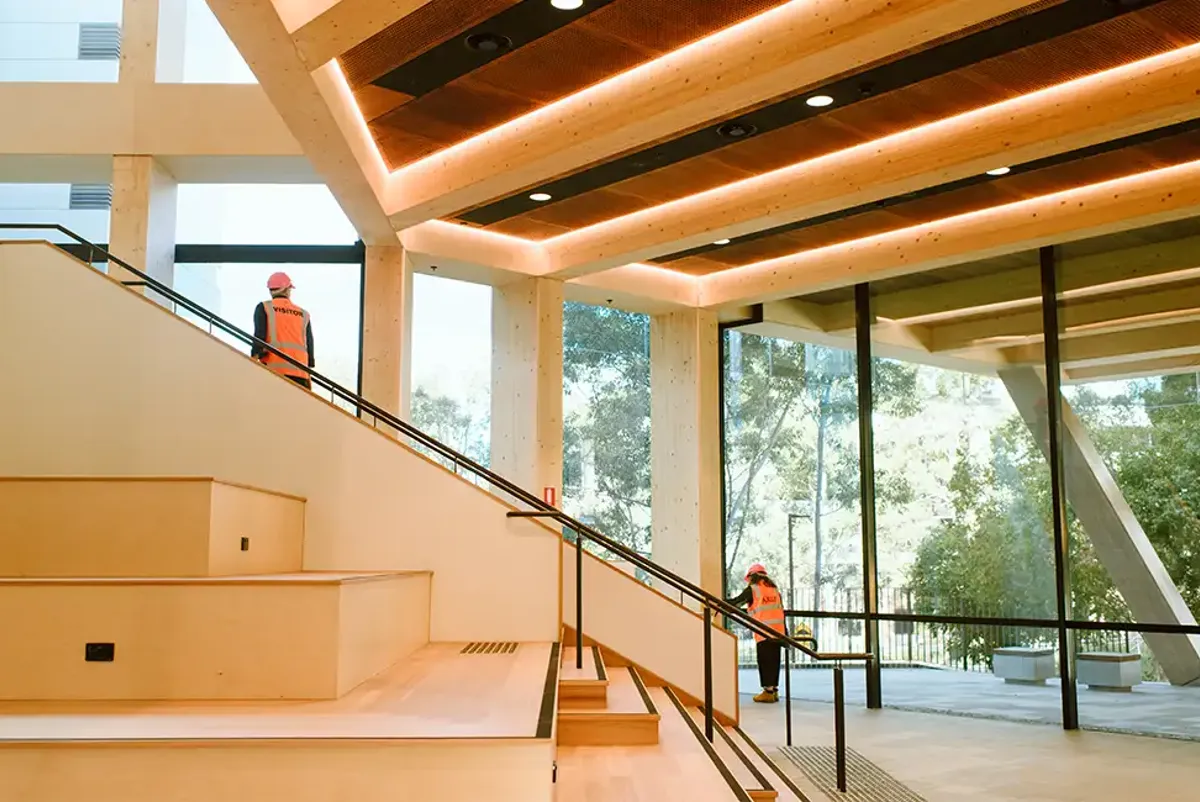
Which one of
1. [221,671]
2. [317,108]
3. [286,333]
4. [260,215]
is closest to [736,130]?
[317,108]

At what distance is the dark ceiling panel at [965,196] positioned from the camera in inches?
299

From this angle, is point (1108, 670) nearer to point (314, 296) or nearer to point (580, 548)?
point (580, 548)

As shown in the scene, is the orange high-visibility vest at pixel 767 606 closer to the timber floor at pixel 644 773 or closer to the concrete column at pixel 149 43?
the timber floor at pixel 644 773

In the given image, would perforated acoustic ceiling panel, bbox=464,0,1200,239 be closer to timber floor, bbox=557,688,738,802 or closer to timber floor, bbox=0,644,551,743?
timber floor, bbox=557,688,738,802

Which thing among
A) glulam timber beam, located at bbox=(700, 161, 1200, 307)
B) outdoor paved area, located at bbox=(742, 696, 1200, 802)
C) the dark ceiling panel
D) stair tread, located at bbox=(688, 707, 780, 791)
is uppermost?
the dark ceiling panel

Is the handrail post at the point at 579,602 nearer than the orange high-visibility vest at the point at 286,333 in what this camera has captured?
Yes

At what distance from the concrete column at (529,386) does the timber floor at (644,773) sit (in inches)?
160

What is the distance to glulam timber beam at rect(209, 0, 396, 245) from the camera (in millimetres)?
5508

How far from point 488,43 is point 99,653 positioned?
3.62 metres

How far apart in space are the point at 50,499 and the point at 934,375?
761cm

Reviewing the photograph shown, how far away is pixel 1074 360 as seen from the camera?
959 centimetres

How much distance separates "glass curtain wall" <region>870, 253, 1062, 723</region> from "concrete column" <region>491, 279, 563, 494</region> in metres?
3.18

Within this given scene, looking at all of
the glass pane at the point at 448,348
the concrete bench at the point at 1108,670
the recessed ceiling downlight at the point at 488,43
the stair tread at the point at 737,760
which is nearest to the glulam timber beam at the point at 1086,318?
the concrete bench at the point at 1108,670

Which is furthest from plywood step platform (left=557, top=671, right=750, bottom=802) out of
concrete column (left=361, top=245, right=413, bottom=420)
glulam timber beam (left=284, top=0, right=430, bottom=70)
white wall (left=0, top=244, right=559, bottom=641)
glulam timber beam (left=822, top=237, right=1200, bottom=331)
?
glulam timber beam (left=822, top=237, right=1200, bottom=331)
